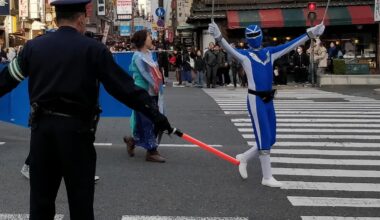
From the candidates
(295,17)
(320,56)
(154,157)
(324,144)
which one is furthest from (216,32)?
(295,17)

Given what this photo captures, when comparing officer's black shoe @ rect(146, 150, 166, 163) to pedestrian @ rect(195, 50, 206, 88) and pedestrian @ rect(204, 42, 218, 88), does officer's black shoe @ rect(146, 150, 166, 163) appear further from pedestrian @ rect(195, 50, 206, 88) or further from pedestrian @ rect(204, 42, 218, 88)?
pedestrian @ rect(195, 50, 206, 88)

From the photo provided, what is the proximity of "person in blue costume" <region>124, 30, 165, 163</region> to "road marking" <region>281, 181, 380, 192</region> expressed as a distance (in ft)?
6.75

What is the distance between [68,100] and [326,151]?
20.3ft

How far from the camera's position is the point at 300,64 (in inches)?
936

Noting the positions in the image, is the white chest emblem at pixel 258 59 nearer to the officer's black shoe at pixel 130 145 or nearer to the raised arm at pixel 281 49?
the raised arm at pixel 281 49

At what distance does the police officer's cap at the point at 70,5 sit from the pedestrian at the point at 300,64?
21.0 metres

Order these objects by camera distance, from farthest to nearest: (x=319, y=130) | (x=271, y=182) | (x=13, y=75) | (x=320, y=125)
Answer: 1. (x=320, y=125)
2. (x=319, y=130)
3. (x=271, y=182)
4. (x=13, y=75)

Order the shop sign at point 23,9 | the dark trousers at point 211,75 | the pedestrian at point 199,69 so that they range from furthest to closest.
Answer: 1. the shop sign at point 23,9
2. the pedestrian at point 199,69
3. the dark trousers at point 211,75

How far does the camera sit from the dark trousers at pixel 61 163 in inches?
131

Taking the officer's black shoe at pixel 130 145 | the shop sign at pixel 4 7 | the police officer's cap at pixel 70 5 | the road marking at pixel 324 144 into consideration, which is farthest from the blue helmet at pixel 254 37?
the shop sign at pixel 4 7

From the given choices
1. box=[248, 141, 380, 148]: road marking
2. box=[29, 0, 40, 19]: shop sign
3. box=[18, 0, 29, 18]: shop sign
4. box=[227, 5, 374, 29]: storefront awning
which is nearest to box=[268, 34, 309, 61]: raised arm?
box=[248, 141, 380, 148]: road marking

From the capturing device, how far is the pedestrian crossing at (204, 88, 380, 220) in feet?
19.5

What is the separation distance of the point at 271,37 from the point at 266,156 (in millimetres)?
24825

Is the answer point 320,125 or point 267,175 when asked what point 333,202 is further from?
point 320,125
